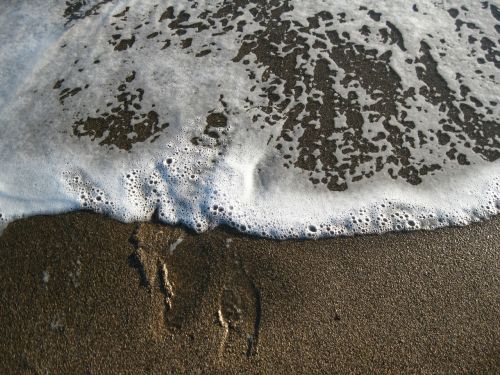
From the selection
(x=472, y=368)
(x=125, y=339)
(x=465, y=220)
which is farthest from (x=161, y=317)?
(x=465, y=220)

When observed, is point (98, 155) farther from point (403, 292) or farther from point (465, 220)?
point (465, 220)

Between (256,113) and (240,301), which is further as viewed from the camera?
(256,113)

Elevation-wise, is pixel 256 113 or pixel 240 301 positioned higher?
pixel 256 113

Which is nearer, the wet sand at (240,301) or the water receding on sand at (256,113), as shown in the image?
the wet sand at (240,301)

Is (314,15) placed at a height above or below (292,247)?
above
